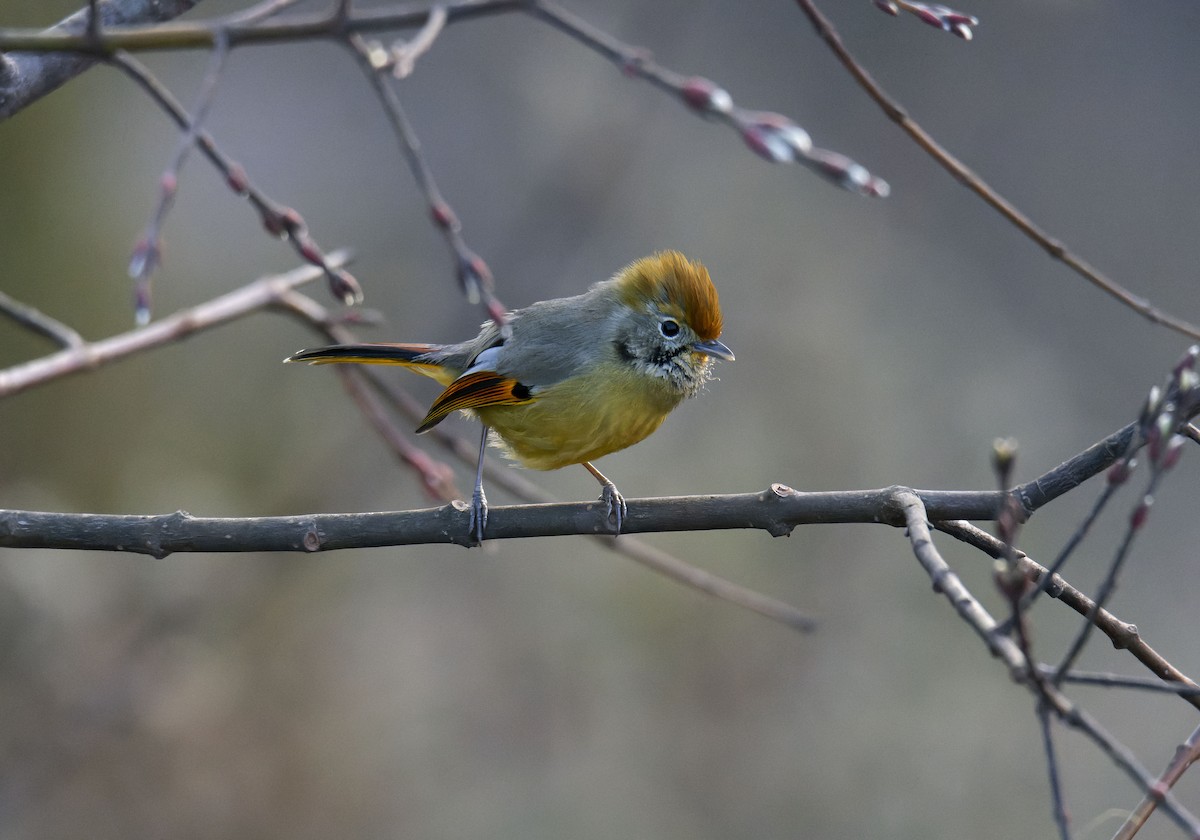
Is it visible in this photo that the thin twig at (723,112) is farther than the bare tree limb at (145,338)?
No

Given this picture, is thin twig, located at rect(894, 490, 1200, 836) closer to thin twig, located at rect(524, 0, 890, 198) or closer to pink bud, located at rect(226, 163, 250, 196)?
thin twig, located at rect(524, 0, 890, 198)

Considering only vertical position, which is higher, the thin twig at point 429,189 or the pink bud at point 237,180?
the pink bud at point 237,180

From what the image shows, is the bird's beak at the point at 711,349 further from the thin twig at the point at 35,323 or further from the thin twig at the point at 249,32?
the thin twig at the point at 249,32

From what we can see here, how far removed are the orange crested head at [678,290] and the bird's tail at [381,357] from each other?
0.74 metres

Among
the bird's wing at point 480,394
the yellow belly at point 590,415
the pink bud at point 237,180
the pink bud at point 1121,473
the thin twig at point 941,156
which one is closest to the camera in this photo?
the pink bud at point 1121,473

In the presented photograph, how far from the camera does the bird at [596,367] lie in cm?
327

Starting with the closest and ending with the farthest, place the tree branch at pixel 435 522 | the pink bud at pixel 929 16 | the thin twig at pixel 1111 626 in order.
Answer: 1. the pink bud at pixel 929 16
2. the thin twig at pixel 1111 626
3. the tree branch at pixel 435 522

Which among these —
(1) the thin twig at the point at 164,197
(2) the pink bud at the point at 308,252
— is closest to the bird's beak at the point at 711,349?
(2) the pink bud at the point at 308,252

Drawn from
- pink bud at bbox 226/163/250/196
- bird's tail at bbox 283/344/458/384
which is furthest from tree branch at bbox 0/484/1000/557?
bird's tail at bbox 283/344/458/384

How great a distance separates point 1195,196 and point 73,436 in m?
6.84

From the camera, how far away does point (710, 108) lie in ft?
3.95

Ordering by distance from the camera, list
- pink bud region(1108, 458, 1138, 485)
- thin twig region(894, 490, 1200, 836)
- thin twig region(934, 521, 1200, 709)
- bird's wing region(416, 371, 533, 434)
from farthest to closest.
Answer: bird's wing region(416, 371, 533, 434)
thin twig region(934, 521, 1200, 709)
pink bud region(1108, 458, 1138, 485)
thin twig region(894, 490, 1200, 836)

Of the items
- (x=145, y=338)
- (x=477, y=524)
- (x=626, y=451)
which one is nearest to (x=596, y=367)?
(x=477, y=524)

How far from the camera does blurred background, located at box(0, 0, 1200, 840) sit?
5.36 m
